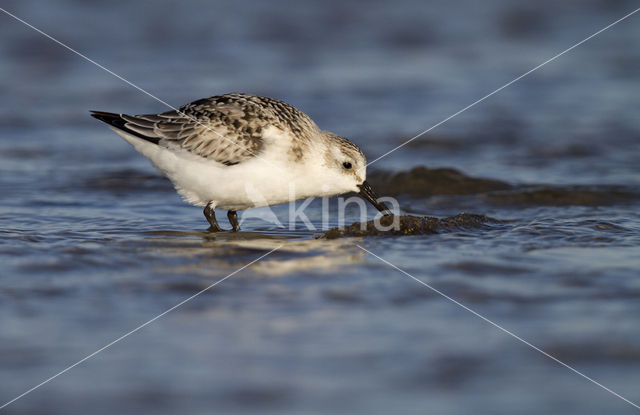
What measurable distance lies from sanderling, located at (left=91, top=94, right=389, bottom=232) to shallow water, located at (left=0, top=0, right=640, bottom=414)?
45 cm

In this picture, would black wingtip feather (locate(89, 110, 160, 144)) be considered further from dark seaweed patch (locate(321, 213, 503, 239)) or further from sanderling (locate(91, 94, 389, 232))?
dark seaweed patch (locate(321, 213, 503, 239))

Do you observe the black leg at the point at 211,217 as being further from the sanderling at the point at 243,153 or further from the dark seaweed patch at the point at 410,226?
the dark seaweed patch at the point at 410,226

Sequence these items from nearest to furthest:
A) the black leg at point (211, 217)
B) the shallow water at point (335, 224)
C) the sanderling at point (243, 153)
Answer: the shallow water at point (335, 224)
the sanderling at point (243, 153)
the black leg at point (211, 217)

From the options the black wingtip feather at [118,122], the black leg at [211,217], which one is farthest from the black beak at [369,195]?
the black wingtip feather at [118,122]

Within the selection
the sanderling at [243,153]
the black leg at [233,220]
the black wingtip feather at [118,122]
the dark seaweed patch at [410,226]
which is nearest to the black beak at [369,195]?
the sanderling at [243,153]

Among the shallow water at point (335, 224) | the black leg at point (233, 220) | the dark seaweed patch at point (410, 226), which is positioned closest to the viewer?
the shallow water at point (335, 224)

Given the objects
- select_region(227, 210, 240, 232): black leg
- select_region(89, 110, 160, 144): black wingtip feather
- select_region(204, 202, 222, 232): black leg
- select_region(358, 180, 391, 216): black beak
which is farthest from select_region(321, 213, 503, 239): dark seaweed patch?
select_region(89, 110, 160, 144): black wingtip feather

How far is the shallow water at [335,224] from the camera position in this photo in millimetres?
3943

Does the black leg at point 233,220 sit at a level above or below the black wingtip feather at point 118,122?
below

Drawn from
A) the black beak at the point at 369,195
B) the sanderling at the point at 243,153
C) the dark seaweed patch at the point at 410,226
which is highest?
the sanderling at the point at 243,153

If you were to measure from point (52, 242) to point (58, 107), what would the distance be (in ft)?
18.1

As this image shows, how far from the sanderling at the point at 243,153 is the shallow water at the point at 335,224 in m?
0.45

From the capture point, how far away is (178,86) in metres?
12.0

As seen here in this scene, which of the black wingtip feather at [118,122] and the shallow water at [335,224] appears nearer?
the shallow water at [335,224]
